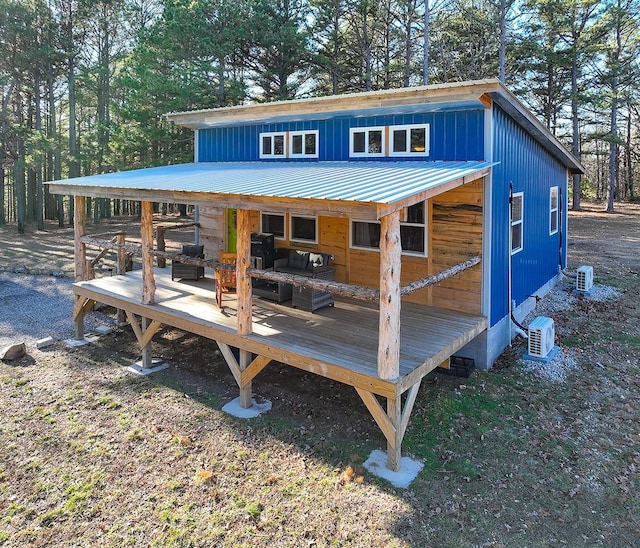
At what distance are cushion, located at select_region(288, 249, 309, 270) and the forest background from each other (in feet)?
38.8

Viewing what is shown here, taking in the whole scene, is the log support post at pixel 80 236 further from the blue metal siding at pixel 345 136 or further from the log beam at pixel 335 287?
the log beam at pixel 335 287

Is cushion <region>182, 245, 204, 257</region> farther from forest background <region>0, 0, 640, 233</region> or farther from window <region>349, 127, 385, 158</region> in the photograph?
forest background <region>0, 0, 640, 233</region>

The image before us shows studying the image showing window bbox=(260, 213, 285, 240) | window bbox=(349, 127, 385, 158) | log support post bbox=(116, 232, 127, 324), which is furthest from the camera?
log support post bbox=(116, 232, 127, 324)

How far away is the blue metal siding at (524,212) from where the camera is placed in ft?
23.2

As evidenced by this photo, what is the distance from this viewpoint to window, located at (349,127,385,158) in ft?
25.5

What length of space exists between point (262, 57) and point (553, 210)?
559 inches

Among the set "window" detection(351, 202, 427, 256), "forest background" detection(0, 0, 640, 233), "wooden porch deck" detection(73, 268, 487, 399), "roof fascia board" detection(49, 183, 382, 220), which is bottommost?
"wooden porch deck" detection(73, 268, 487, 399)

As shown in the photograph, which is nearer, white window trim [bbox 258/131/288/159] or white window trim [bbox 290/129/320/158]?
white window trim [bbox 290/129/320/158]

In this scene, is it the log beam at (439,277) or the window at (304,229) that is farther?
the window at (304,229)

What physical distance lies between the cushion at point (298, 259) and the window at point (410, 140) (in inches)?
86.8

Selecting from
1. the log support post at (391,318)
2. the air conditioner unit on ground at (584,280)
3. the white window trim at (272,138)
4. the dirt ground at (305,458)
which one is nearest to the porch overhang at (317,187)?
the log support post at (391,318)

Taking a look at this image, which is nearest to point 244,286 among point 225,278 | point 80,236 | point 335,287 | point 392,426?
point 335,287

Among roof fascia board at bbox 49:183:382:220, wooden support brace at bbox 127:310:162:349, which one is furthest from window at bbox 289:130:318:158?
wooden support brace at bbox 127:310:162:349

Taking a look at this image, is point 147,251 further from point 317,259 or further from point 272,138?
point 272,138
